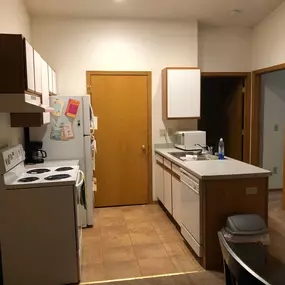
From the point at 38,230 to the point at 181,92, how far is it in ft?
8.91

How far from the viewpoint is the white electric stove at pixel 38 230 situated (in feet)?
8.07

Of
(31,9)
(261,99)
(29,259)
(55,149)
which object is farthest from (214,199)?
(31,9)

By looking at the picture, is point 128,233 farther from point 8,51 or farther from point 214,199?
point 8,51

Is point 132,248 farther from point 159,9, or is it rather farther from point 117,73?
point 159,9

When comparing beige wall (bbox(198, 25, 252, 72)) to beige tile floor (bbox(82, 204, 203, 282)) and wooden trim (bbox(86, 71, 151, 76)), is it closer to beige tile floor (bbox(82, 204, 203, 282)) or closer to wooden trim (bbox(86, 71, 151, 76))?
wooden trim (bbox(86, 71, 151, 76))

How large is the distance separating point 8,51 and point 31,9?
2.24 meters

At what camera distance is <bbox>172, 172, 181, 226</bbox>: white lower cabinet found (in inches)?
134

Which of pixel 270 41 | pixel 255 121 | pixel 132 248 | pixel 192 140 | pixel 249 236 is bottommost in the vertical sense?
pixel 132 248

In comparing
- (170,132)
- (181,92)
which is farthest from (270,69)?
(170,132)

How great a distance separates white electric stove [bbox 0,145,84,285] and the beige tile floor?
0.31 metres

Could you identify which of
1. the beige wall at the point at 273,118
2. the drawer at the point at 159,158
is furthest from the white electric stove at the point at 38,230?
the beige wall at the point at 273,118

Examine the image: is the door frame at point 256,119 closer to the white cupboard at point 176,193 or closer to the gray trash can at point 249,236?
the white cupboard at point 176,193

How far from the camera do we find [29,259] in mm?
2500

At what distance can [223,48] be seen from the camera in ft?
15.7
